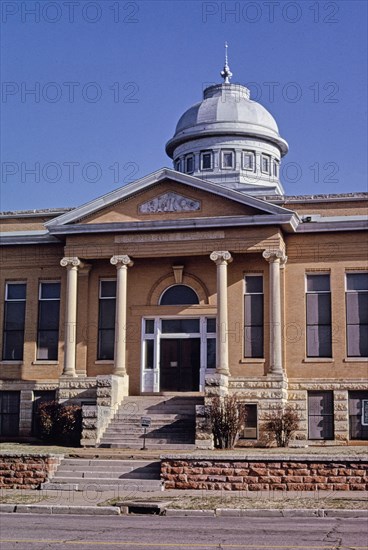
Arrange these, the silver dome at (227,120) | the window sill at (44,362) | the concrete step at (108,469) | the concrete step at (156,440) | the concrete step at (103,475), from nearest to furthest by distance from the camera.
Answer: the concrete step at (103,475) → the concrete step at (108,469) → the concrete step at (156,440) → the window sill at (44,362) → the silver dome at (227,120)

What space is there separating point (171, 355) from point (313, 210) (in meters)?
7.77

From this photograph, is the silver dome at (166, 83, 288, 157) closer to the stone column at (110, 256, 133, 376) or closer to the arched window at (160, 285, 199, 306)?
the arched window at (160, 285, 199, 306)

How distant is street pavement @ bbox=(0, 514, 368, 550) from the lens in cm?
1343

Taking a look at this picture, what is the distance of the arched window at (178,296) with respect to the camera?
34406 millimetres

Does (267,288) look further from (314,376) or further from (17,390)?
(17,390)

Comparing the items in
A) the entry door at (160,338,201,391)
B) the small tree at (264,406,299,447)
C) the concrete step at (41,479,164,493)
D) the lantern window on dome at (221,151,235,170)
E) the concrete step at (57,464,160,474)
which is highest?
the lantern window on dome at (221,151,235,170)

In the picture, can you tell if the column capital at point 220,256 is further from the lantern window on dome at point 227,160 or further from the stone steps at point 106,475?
the lantern window on dome at point 227,160

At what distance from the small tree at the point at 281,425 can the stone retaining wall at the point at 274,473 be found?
9.24 m

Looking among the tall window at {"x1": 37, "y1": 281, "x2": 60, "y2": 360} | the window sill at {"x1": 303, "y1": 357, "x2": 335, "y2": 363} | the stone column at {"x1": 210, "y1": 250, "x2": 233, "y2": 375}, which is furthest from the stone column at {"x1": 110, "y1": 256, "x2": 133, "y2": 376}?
the window sill at {"x1": 303, "y1": 357, "x2": 335, "y2": 363}

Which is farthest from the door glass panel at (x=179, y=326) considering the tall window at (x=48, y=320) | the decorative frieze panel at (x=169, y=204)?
the tall window at (x=48, y=320)

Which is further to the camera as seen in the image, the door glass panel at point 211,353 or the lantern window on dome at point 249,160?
the lantern window on dome at point 249,160

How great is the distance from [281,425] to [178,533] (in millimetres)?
16018

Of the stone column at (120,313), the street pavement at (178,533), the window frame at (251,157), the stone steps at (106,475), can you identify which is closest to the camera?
the street pavement at (178,533)

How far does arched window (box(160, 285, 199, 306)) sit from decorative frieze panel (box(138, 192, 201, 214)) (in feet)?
9.98
